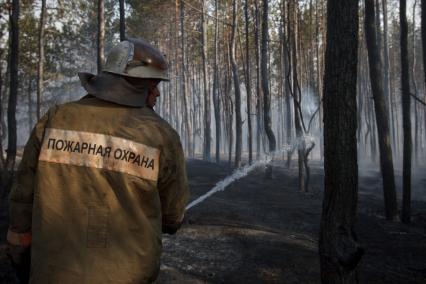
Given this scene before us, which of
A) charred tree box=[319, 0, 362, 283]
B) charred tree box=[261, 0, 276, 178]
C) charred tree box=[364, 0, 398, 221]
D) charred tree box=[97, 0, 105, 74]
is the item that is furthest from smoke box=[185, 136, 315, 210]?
charred tree box=[319, 0, 362, 283]

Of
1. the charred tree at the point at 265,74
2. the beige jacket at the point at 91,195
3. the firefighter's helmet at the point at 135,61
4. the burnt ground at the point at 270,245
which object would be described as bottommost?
the burnt ground at the point at 270,245

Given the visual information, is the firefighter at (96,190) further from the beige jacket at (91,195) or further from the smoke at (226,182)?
the smoke at (226,182)

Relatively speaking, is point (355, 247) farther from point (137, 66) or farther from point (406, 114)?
point (406, 114)

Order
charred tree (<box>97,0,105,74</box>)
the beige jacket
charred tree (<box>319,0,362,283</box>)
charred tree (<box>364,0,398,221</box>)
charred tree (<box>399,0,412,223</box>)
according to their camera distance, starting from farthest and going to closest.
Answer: charred tree (<box>97,0,105,74</box>) → charred tree (<box>364,0,398,221</box>) → charred tree (<box>399,0,412,223</box>) → charred tree (<box>319,0,362,283</box>) → the beige jacket

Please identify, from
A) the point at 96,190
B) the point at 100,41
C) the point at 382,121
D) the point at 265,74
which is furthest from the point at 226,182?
the point at 96,190

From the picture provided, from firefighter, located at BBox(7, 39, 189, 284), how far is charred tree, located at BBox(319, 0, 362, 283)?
2.40 m

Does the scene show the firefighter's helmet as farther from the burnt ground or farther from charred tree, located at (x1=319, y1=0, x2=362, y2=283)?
the burnt ground

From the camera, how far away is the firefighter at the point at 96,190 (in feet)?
6.67

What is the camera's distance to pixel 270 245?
7.29 metres

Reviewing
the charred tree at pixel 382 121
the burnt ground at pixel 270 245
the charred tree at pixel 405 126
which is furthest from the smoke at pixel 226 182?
the charred tree at pixel 405 126

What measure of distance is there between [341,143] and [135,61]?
251cm

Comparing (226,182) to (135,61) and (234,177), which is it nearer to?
(234,177)

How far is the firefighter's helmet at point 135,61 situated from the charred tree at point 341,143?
2293mm

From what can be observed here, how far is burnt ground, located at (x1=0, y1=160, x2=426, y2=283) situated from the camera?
5957 millimetres
